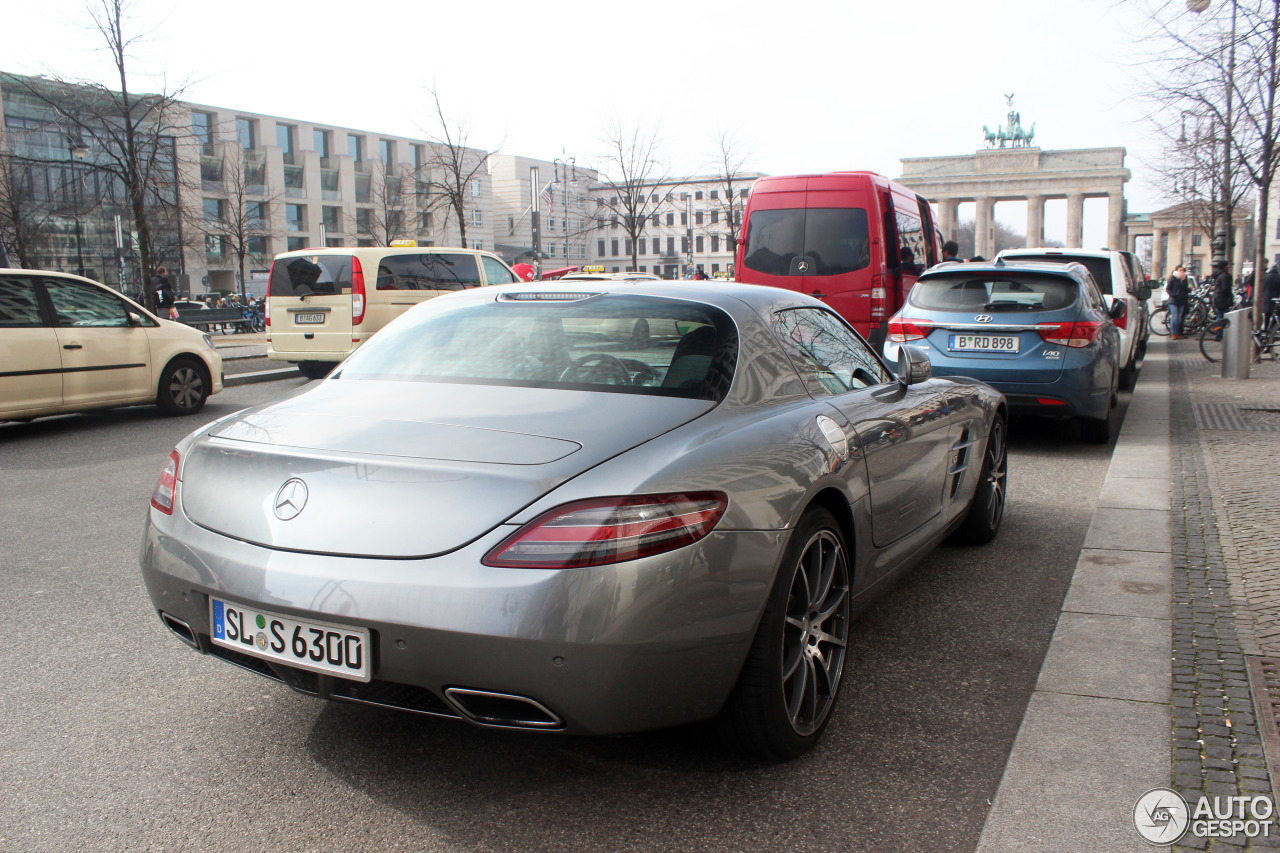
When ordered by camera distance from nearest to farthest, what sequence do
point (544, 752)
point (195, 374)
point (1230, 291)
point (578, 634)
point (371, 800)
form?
point (578, 634)
point (371, 800)
point (544, 752)
point (195, 374)
point (1230, 291)

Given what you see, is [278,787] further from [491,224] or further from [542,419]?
[491,224]

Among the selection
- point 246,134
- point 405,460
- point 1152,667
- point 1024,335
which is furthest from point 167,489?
point 246,134

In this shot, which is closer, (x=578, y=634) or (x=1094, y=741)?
(x=578, y=634)

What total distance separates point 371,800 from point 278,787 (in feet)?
0.92

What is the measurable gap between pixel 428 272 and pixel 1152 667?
41.2ft

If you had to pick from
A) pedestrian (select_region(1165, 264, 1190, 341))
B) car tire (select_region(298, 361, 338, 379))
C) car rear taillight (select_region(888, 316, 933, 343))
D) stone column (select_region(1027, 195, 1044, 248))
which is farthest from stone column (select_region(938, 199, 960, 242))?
car rear taillight (select_region(888, 316, 933, 343))

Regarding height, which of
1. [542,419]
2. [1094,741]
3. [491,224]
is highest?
[491,224]

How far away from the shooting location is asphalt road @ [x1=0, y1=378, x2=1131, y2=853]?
2545 millimetres

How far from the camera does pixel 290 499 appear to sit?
8.38 feet

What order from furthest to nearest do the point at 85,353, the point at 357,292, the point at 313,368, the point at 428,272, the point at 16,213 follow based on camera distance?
the point at 16,213 → the point at 313,368 → the point at 428,272 → the point at 357,292 → the point at 85,353

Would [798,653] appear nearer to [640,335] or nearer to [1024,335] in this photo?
[640,335]

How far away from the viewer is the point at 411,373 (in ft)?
10.9

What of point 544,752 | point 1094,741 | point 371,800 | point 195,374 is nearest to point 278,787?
point 371,800

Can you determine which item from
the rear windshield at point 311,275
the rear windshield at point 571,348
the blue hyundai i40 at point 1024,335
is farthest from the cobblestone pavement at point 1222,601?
the rear windshield at point 311,275
